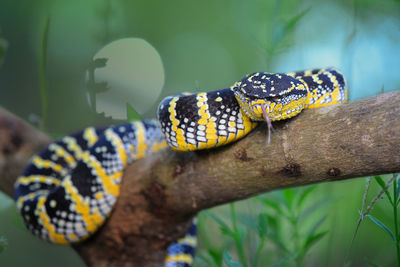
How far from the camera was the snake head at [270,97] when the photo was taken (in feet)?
6.25

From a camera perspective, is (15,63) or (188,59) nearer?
(15,63)

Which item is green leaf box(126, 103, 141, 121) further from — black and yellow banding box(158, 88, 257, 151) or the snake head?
the snake head

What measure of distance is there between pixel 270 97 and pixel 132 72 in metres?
3.37

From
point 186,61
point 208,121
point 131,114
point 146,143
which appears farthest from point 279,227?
point 186,61

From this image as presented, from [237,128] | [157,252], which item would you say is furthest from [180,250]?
[237,128]

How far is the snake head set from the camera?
1.90 meters

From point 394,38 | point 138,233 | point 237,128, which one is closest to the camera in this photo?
point 237,128

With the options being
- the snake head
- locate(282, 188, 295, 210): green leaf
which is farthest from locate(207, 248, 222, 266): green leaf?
the snake head

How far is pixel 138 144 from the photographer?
3092mm

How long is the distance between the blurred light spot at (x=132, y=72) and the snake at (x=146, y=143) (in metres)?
0.94

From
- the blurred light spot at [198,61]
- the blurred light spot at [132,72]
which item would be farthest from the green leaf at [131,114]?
the blurred light spot at [198,61]

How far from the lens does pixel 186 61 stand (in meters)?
7.98

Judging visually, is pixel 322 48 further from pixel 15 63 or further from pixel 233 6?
pixel 15 63

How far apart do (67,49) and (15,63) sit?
3.46ft
